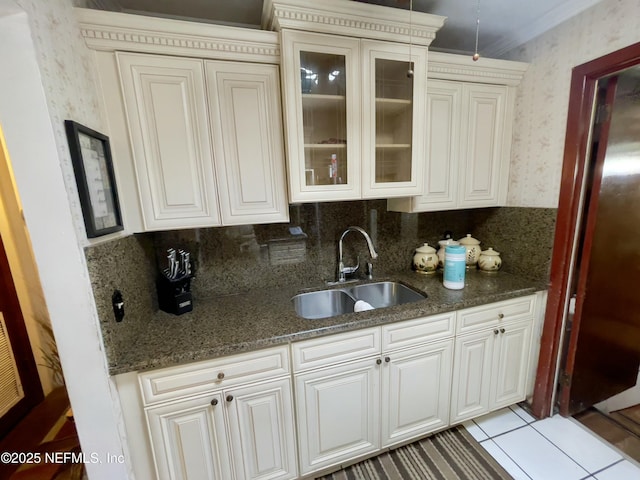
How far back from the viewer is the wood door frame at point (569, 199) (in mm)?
1257

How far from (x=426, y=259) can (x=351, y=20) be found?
55.7 inches

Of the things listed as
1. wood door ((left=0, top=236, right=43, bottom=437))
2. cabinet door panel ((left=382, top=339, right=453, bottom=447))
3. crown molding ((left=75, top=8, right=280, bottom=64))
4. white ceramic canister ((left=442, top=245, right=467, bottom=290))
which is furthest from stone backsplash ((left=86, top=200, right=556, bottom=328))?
wood door ((left=0, top=236, right=43, bottom=437))

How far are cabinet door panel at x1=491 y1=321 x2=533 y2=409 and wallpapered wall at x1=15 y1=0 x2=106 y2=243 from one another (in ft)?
6.76

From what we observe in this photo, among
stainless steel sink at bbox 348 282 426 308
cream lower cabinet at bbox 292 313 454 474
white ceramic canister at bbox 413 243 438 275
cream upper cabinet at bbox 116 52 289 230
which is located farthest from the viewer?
white ceramic canister at bbox 413 243 438 275

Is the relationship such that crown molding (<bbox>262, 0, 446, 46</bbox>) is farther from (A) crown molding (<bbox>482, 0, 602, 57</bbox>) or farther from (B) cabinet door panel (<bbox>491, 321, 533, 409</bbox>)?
(B) cabinet door panel (<bbox>491, 321, 533, 409</bbox>)

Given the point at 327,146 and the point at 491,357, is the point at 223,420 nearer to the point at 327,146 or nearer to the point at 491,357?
the point at 327,146

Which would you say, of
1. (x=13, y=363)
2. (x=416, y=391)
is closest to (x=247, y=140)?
(x=416, y=391)

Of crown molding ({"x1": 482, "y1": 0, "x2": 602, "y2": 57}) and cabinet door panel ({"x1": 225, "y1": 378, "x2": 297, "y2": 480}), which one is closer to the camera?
cabinet door panel ({"x1": 225, "y1": 378, "x2": 297, "y2": 480})

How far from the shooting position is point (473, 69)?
4.86 feet

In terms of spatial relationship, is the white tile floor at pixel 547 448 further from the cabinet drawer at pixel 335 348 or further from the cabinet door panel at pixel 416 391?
the cabinet drawer at pixel 335 348

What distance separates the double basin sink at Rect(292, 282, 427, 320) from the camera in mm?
1582

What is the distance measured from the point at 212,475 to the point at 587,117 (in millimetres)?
2465

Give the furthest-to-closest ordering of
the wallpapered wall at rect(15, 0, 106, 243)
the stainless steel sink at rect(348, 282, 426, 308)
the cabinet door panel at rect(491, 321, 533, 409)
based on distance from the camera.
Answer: the stainless steel sink at rect(348, 282, 426, 308)
the cabinet door panel at rect(491, 321, 533, 409)
the wallpapered wall at rect(15, 0, 106, 243)

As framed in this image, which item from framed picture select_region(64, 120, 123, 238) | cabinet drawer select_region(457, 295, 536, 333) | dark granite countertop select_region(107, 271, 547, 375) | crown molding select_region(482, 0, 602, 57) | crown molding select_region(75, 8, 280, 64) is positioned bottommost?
cabinet drawer select_region(457, 295, 536, 333)
